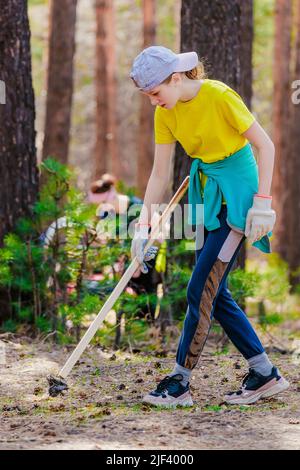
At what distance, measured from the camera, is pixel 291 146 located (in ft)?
54.2

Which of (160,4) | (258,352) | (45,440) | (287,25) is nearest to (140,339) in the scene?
(258,352)

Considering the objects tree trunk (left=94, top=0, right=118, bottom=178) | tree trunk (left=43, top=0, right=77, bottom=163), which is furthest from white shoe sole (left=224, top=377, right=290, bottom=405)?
tree trunk (left=94, top=0, right=118, bottom=178)

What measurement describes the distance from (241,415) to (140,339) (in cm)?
281

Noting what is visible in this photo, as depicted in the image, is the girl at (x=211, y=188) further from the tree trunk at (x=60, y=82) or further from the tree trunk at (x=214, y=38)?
the tree trunk at (x=60, y=82)

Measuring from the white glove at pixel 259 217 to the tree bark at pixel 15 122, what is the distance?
3.26 meters

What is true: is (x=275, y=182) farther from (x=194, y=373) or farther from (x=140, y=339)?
(x=194, y=373)

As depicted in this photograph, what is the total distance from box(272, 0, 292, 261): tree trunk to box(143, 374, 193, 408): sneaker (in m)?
11.4

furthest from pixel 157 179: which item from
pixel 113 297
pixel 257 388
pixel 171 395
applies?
pixel 257 388

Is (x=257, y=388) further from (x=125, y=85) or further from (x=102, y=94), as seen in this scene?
(x=125, y=85)

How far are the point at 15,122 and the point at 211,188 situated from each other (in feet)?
10.3

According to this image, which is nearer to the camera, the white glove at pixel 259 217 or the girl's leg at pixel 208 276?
the white glove at pixel 259 217

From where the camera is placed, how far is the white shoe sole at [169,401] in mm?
5105

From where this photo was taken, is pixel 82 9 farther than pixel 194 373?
Yes
